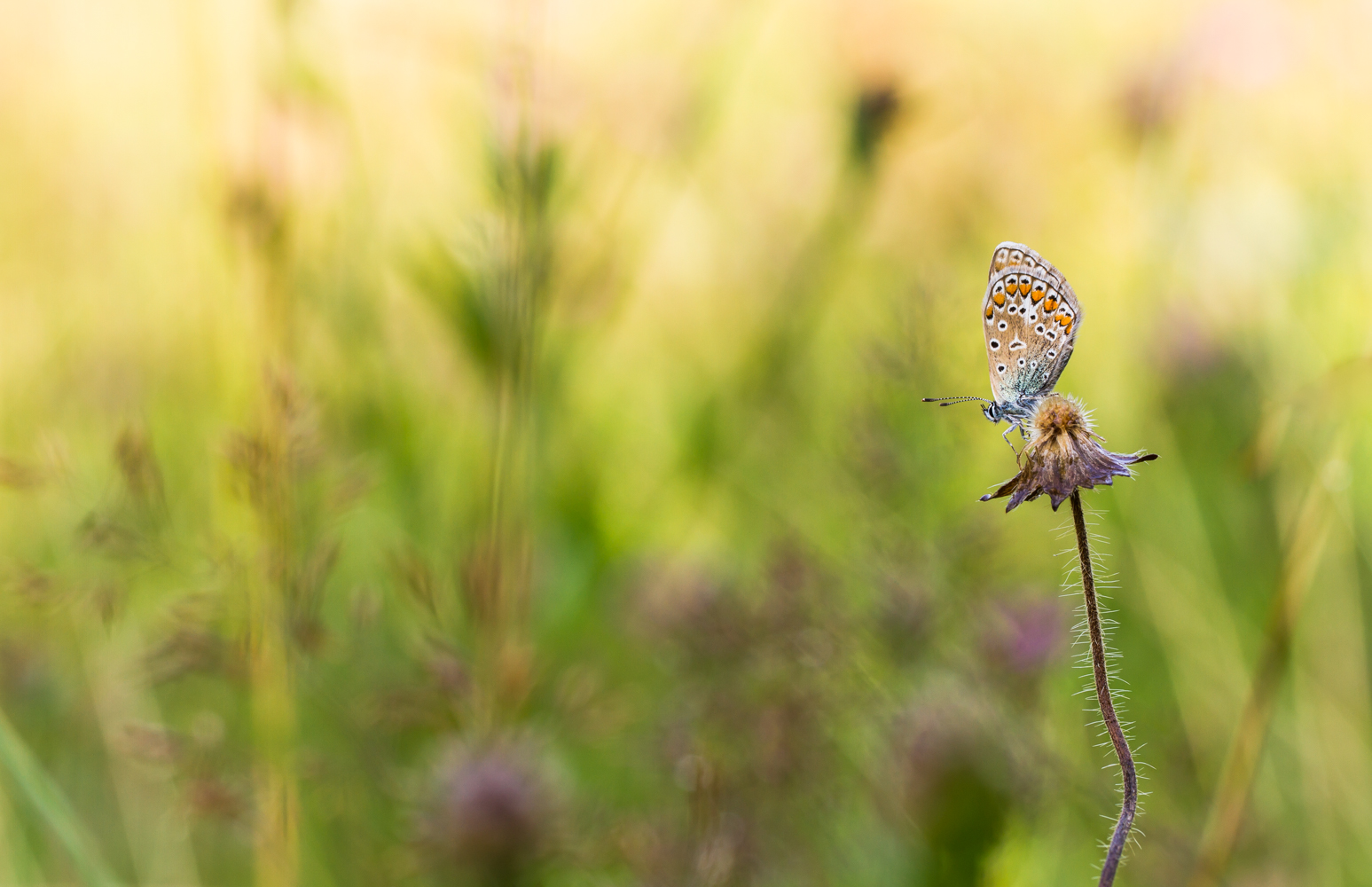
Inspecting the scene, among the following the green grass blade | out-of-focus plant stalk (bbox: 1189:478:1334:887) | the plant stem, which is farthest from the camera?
out-of-focus plant stalk (bbox: 1189:478:1334:887)

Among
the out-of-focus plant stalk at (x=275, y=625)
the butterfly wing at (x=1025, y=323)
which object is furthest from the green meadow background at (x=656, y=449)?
the butterfly wing at (x=1025, y=323)

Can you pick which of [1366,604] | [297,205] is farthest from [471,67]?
[1366,604]

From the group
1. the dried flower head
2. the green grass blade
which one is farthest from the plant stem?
the green grass blade

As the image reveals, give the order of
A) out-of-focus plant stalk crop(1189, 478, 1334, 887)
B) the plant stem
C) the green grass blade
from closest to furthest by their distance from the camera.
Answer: the plant stem → the green grass blade → out-of-focus plant stalk crop(1189, 478, 1334, 887)

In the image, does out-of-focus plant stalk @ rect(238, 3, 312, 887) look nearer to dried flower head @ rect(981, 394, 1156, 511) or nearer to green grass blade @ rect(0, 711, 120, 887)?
green grass blade @ rect(0, 711, 120, 887)

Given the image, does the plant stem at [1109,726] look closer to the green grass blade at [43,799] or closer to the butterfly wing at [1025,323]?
the butterfly wing at [1025,323]

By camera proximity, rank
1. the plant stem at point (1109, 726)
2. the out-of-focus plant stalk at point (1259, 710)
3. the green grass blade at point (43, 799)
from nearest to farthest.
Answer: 1. the plant stem at point (1109, 726)
2. the green grass blade at point (43, 799)
3. the out-of-focus plant stalk at point (1259, 710)

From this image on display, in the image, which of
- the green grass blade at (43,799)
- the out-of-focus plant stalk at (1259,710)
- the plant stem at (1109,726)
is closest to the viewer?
the plant stem at (1109,726)

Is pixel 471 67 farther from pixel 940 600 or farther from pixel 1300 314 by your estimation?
pixel 1300 314
